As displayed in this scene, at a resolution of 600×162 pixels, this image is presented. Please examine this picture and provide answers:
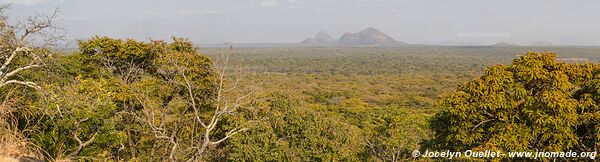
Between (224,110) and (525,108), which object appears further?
(224,110)

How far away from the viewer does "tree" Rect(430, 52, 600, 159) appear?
8.42 metres

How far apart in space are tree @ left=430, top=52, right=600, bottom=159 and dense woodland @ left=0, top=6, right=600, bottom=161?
0.02 m

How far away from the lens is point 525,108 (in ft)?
28.5

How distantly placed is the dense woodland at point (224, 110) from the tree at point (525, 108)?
Answer: 0.02 meters

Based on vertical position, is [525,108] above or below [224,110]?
above

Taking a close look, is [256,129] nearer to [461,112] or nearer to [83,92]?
[83,92]

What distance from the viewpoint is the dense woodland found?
28.3 ft

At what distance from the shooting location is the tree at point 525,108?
27.6ft

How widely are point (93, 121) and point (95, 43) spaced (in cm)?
873

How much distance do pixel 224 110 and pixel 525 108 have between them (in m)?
6.72

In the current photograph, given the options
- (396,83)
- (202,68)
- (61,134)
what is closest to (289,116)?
(202,68)

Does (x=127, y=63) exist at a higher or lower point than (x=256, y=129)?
higher

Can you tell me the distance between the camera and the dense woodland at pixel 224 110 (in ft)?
28.3

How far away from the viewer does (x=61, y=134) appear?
12.4 m
